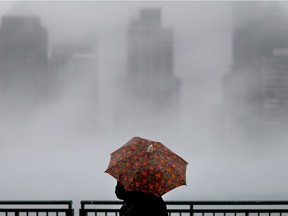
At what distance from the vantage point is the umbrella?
4.25 m

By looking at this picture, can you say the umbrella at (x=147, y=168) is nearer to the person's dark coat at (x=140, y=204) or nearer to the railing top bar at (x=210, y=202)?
the person's dark coat at (x=140, y=204)

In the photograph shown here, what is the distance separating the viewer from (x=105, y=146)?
18212cm

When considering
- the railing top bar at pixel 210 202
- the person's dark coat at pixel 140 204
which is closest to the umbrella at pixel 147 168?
the person's dark coat at pixel 140 204

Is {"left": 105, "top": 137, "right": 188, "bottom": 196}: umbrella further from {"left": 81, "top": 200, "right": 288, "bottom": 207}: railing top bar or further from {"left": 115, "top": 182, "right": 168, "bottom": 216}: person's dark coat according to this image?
{"left": 81, "top": 200, "right": 288, "bottom": 207}: railing top bar

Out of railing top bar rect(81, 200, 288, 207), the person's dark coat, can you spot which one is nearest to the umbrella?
the person's dark coat

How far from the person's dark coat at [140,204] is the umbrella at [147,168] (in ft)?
0.22

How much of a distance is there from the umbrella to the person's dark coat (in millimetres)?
66

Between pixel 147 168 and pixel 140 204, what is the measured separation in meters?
0.37

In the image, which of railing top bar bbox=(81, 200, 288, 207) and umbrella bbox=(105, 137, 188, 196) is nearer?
umbrella bbox=(105, 137, 188, 196)

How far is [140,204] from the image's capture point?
4.18 metres

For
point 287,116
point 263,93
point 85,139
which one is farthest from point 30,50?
point 287,116

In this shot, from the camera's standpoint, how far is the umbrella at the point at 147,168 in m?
4.25

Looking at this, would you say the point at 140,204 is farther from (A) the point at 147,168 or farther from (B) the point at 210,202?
(B) the point at 210,202

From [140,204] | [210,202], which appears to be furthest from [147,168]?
[210,202]
